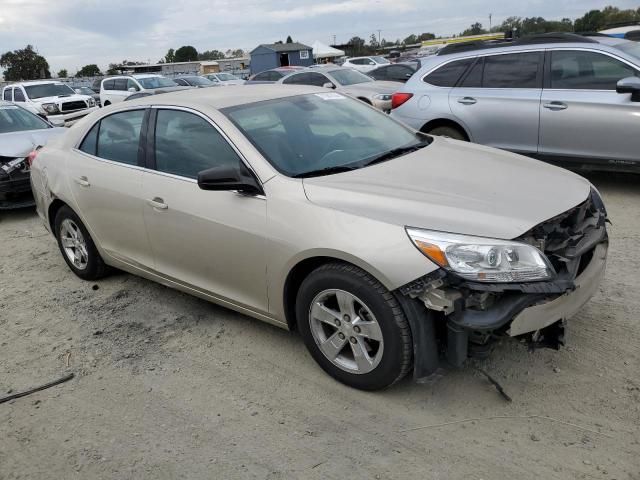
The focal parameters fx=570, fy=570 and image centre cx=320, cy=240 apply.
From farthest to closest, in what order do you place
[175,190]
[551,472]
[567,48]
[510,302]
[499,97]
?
[499,97]
[567,48]
[175,190]
[510,302]
[551,472]

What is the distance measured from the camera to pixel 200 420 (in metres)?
3.03

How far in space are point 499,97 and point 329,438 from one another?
17.6 feet

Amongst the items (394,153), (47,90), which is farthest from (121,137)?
(47,90)

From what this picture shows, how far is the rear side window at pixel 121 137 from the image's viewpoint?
164 inches

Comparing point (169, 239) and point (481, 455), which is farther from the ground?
point (169, 239)

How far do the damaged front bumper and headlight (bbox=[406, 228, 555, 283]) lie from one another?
36 mm

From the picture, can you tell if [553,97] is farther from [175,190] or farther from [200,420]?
[200,420]

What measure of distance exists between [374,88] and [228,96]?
10.1 m

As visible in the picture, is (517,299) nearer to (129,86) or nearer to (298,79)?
(298,79)

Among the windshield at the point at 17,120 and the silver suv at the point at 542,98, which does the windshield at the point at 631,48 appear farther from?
the windshield at the point at 17,120

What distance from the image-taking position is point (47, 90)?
19.5m

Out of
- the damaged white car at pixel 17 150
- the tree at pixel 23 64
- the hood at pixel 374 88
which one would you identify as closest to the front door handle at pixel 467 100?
the damaged white car at pixel 17 150

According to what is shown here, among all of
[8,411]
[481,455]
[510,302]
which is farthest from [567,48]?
[8,411]

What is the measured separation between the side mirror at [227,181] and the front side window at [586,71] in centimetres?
474
